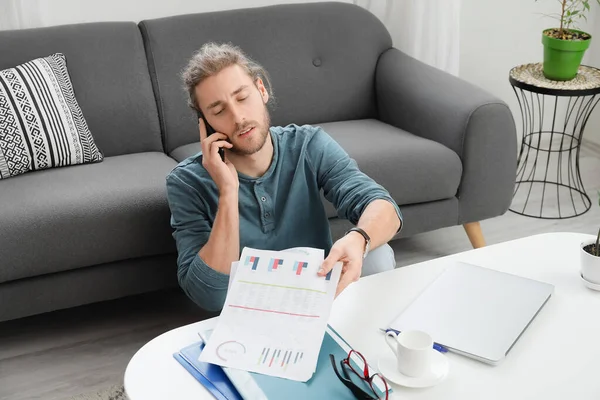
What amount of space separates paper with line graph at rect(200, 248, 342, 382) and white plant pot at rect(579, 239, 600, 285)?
51cm

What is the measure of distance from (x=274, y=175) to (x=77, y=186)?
2.27ft

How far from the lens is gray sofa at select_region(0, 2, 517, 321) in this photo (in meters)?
2.13

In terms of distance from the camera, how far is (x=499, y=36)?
3598mm

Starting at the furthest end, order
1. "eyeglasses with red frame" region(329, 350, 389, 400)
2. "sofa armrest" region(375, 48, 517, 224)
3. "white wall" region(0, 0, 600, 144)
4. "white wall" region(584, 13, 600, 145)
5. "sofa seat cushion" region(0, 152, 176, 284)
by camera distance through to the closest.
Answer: "white wall" region(584, 13, 600, 145) < "white wall" region(0, 0, 600, 144) < "sofa armrest" region(375, 48, 517, 224) < "sofa seat cushion" region(0, 152, 176, 284) < "eyeglasses with red frame" region(329, 350, 389, 400)

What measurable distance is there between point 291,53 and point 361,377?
1768mm

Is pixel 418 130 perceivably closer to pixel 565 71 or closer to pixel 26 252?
pixel 565 71

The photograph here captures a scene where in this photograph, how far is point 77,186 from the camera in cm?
223

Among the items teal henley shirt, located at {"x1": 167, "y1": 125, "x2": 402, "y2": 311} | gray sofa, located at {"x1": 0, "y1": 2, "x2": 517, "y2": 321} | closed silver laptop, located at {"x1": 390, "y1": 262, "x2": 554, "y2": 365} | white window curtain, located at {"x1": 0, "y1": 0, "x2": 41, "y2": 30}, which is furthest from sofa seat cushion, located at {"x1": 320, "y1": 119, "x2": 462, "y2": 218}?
white window curtain, located at {"x1": 0, "y1": 0, "x2": 41, "y2": 30}

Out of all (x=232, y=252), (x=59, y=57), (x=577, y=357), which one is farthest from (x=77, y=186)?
(x=577, y=357)

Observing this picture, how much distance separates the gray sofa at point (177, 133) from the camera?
2127 millimetres

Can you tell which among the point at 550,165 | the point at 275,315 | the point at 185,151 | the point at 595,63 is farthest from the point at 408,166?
the point at 595,63

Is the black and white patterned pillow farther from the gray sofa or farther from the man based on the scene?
the man

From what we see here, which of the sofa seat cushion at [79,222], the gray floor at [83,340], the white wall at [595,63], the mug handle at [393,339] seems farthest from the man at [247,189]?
the white wall at [595,63]

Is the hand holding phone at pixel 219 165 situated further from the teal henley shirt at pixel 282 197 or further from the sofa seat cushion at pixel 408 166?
the sofa seat cushion at pixel 408 166
